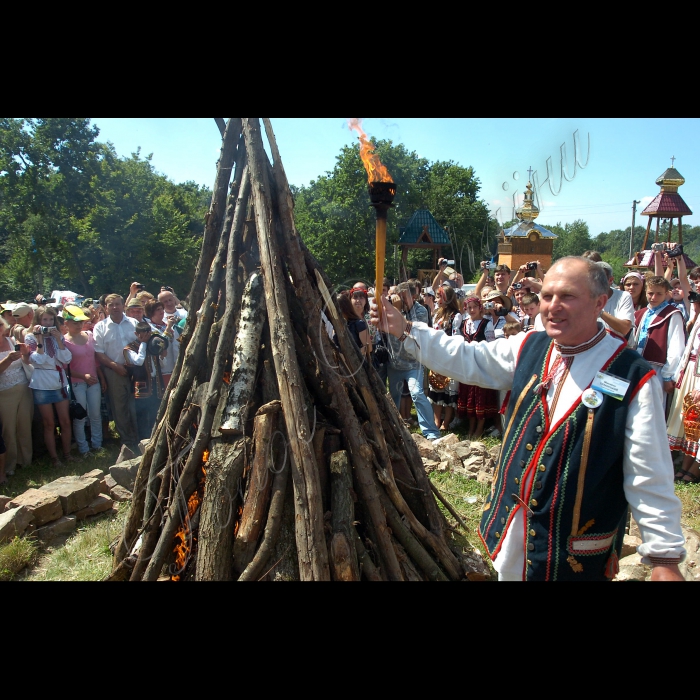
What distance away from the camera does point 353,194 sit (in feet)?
96.9

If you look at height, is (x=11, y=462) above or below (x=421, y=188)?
below

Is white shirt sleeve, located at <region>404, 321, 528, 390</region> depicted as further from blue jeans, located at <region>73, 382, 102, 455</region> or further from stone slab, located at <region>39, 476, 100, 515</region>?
blue jeans, located at <region>73, 382, 102, 455</region>

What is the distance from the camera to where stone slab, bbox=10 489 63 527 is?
5160mm

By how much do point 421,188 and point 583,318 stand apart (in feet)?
104

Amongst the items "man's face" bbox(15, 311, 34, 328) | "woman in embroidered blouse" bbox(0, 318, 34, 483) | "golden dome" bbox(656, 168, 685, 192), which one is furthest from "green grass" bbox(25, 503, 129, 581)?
"golden dome" bbox(656, 168, 685, 192)

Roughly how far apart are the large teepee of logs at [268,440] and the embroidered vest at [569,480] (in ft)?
3.58

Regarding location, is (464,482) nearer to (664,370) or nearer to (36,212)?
(664,370)

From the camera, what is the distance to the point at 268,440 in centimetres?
341

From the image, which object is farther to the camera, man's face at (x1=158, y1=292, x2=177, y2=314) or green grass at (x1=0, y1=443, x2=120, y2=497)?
man's face at (x1=158, y1=292, x2=177, y2=314)

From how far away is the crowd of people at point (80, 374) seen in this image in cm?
678

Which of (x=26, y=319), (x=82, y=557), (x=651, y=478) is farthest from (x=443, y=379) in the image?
(x=26, y=319)

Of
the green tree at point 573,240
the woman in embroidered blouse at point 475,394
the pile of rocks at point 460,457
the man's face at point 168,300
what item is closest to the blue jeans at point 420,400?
the pile of rocks at point 460,457

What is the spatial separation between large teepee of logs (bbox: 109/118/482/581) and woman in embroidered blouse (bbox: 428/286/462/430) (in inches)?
156
